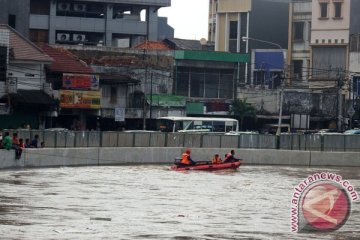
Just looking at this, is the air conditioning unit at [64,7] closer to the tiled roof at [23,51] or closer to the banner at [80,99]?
the banner at [80,99]

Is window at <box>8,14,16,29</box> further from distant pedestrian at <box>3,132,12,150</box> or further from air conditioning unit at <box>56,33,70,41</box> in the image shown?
distant pedestrian at <box>3,132,12,150</box>

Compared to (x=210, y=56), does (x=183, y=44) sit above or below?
above

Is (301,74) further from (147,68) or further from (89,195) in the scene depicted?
(89,195)

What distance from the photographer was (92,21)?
99.2 m

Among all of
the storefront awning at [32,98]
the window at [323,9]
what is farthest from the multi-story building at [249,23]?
the storefront awning at [32,98]

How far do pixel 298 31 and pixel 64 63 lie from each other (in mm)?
30231

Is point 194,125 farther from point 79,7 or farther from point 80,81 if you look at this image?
point 79,7

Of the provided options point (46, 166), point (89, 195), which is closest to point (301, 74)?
point (46, 166)

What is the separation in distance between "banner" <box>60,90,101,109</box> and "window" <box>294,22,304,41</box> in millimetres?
29222

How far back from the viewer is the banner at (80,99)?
73.5m

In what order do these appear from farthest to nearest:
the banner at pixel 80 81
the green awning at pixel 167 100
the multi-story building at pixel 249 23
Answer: the multi-story building at pixel 249 23 → the green awning at pixel 167 100 → the banner at pixel 80 81

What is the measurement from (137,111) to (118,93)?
6.12ft

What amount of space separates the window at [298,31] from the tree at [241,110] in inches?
549


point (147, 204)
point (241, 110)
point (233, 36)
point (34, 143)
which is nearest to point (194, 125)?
point (241, 110)
